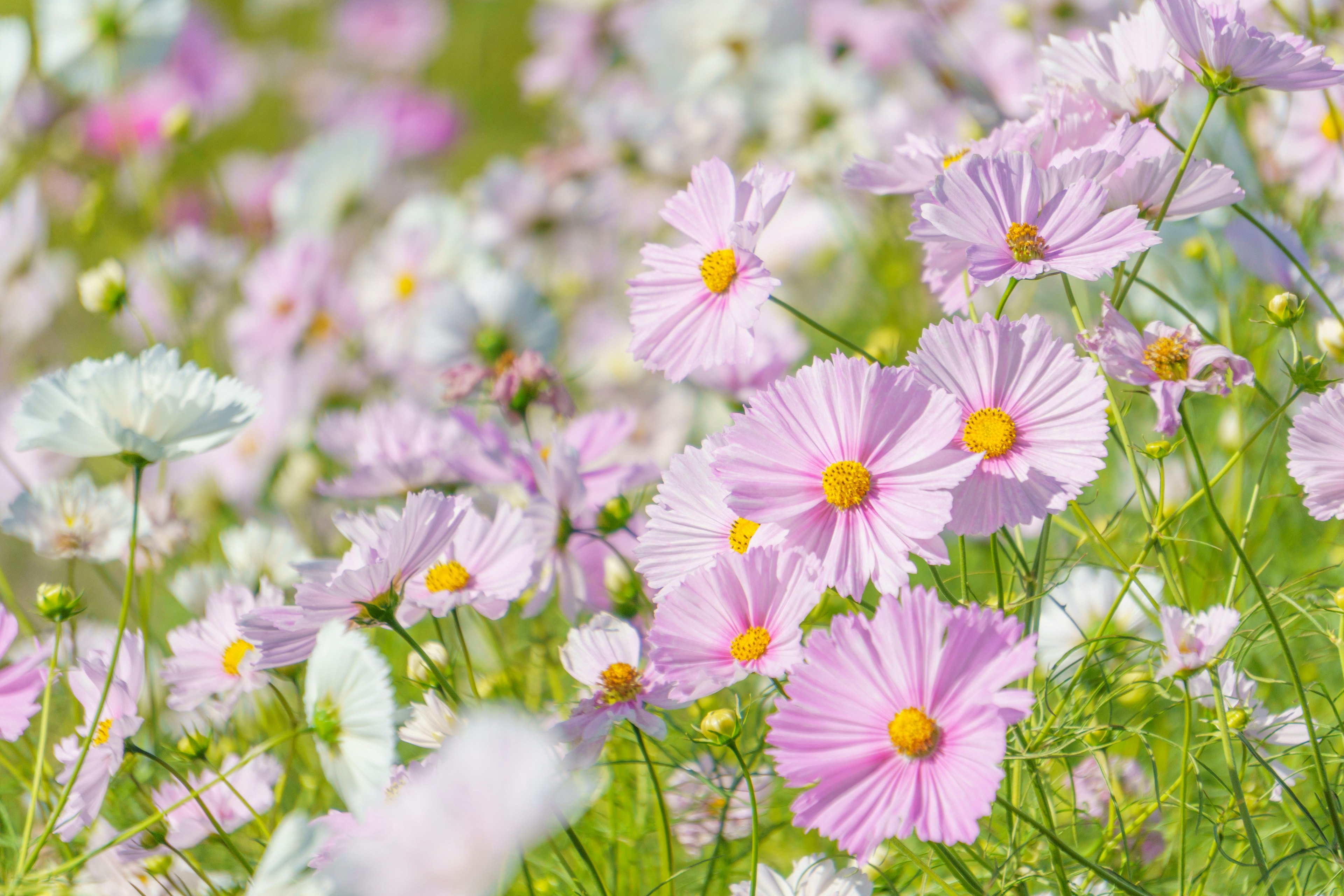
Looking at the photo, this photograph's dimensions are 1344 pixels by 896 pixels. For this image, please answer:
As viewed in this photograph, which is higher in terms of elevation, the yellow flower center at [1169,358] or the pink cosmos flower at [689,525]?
the yellow flower center at [1169,358]

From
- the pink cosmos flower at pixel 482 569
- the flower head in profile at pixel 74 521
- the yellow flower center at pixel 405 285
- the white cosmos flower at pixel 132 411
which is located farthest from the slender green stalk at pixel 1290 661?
the yellow flower center at pixel 405 285

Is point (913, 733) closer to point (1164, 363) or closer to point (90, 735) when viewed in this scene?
point (1164, 363)

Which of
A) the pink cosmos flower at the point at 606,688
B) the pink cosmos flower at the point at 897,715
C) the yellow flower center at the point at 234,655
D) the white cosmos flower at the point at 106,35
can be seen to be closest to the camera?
the pink cosmos flower at the point at 897,715

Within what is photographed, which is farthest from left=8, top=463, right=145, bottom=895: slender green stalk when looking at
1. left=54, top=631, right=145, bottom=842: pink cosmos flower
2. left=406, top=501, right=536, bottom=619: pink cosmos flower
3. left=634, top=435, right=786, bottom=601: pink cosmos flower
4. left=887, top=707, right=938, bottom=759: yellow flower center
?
left=887, top=707, right=938, bottom=759: yellow flower center

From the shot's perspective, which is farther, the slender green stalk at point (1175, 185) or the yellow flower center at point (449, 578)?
the yellow flower center at point (449, 578)

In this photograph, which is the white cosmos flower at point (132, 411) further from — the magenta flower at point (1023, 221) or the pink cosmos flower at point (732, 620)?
the magenta flower at point (1023, 221)

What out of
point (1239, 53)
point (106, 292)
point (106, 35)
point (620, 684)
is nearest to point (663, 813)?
point (620, 684)

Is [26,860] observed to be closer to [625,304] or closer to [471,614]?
[471,614]

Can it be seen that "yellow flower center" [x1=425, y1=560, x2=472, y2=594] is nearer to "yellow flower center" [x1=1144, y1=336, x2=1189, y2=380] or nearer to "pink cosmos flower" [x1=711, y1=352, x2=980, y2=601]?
"pink cosmos flower" [x1=711, y1=352, x2=980, y2=601]

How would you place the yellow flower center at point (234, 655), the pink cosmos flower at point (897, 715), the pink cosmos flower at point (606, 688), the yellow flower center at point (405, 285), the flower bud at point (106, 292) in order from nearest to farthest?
the pink cosmos flower at point (897, 715) < the pink cosmos flower at point (606, 688) < the yellow flower center at point (234, 655) < the flower bud at point (106, 292) < the yellow flower center at point (405, 285)
